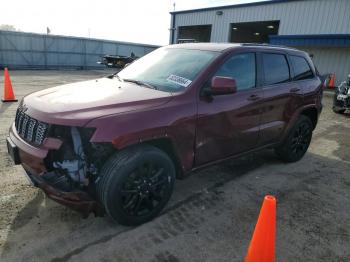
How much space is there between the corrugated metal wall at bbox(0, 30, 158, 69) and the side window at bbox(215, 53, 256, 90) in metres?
21.5

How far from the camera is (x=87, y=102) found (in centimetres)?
286

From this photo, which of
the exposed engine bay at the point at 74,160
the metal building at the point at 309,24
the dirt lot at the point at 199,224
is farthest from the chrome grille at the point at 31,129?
the metal building at the point at 309,24

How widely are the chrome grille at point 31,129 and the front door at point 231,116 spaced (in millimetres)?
1523

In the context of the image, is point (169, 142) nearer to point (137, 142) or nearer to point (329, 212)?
point (137, 142)

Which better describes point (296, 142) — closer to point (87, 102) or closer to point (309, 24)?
point (87, 102)

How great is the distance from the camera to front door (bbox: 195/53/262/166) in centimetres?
334

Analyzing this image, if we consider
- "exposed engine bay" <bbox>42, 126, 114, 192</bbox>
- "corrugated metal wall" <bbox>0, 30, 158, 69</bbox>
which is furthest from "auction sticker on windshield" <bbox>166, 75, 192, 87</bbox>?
"corrugated metal wall" <bbox>0, 30, 158, 69</bbox>

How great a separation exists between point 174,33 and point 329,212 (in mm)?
26738

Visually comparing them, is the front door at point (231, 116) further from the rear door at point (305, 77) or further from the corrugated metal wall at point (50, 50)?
the corrugated metal wall at point (50, 50)

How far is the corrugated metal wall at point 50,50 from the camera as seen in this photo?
21062mm

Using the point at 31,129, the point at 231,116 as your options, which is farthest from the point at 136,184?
the point at 231,116

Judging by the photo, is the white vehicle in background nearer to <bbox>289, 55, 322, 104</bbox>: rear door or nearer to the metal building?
<bbox>289, 55, 322, 104</bbox>: rear door

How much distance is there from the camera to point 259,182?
4363 mm

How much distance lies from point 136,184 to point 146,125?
1.92 ft
